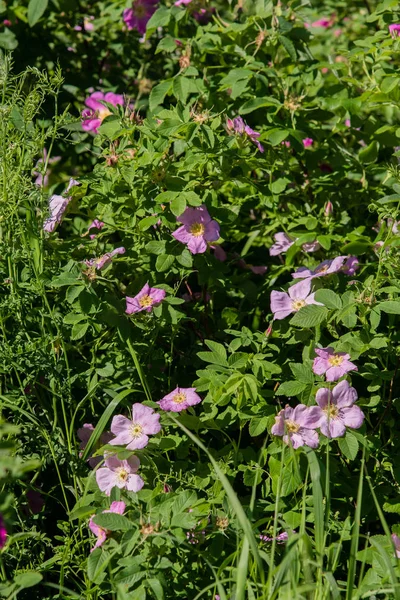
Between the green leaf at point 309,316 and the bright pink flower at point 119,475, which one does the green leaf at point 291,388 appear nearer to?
the green leaf at point 309,316

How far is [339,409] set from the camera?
1798 millimetres

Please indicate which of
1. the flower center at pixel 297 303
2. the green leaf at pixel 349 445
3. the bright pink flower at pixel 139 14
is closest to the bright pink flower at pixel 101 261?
the flower center at pixel 297 303

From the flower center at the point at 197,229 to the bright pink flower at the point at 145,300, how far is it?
17 cm

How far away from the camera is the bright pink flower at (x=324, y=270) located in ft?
Result: 6.70

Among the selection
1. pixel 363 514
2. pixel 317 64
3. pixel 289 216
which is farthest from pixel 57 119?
pixel 363 514

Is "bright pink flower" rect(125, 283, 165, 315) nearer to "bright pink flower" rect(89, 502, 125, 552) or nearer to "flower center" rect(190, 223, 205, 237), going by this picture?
"flower center" rect(190, 223, 205, 237)

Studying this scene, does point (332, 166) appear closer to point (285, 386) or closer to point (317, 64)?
point (317, 64)

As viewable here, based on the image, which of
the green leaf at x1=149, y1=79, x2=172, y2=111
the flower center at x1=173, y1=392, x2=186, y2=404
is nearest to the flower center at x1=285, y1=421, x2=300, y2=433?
the flower center at x1=173, y1=392, x2=186, y2=404

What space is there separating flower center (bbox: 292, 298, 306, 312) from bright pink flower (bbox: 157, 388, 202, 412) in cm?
33

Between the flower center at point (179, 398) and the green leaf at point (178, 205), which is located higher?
the green leaf at point (178, 205)

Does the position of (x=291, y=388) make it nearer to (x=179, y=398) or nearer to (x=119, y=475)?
(x=179, y=398)

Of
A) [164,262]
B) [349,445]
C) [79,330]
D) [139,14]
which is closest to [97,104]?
[139,14]

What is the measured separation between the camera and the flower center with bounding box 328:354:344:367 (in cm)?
182

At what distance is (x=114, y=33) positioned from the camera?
3.20m
